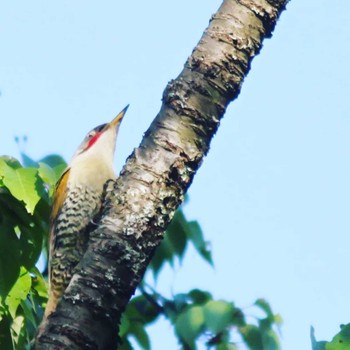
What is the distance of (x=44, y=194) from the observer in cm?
386

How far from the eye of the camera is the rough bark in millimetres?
2643

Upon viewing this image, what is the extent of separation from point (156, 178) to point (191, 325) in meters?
1.51

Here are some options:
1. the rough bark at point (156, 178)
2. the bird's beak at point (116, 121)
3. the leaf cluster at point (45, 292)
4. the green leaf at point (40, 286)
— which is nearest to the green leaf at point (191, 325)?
the leaf cluster at point (45, 292)

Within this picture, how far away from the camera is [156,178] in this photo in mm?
2918

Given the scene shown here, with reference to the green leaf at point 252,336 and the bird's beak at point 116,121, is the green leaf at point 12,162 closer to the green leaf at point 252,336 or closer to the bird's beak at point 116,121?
the green leaf at point 252,336

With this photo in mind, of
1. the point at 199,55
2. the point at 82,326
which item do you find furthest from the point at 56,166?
the point at 82,326

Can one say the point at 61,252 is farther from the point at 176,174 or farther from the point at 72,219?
the point at 176,174

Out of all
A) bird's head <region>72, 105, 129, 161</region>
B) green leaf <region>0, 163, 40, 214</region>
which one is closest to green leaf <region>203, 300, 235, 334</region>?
green leaf <region>0, 163, 40, 214</region>

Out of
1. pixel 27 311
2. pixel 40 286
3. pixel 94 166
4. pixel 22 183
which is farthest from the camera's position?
pixel 94 166

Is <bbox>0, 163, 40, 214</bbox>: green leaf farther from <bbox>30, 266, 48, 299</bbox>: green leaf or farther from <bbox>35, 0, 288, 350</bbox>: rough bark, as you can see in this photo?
<bbox>35, 0, 288, 350</bbox>: rough bark

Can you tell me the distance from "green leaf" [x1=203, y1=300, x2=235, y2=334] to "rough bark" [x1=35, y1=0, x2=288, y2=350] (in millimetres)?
1383

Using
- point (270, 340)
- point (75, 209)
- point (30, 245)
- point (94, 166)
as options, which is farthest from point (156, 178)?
point (94, 166)

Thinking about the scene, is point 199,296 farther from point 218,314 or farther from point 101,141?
point 101,141

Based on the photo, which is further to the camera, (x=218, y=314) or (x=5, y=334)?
(x=218, y=314)
